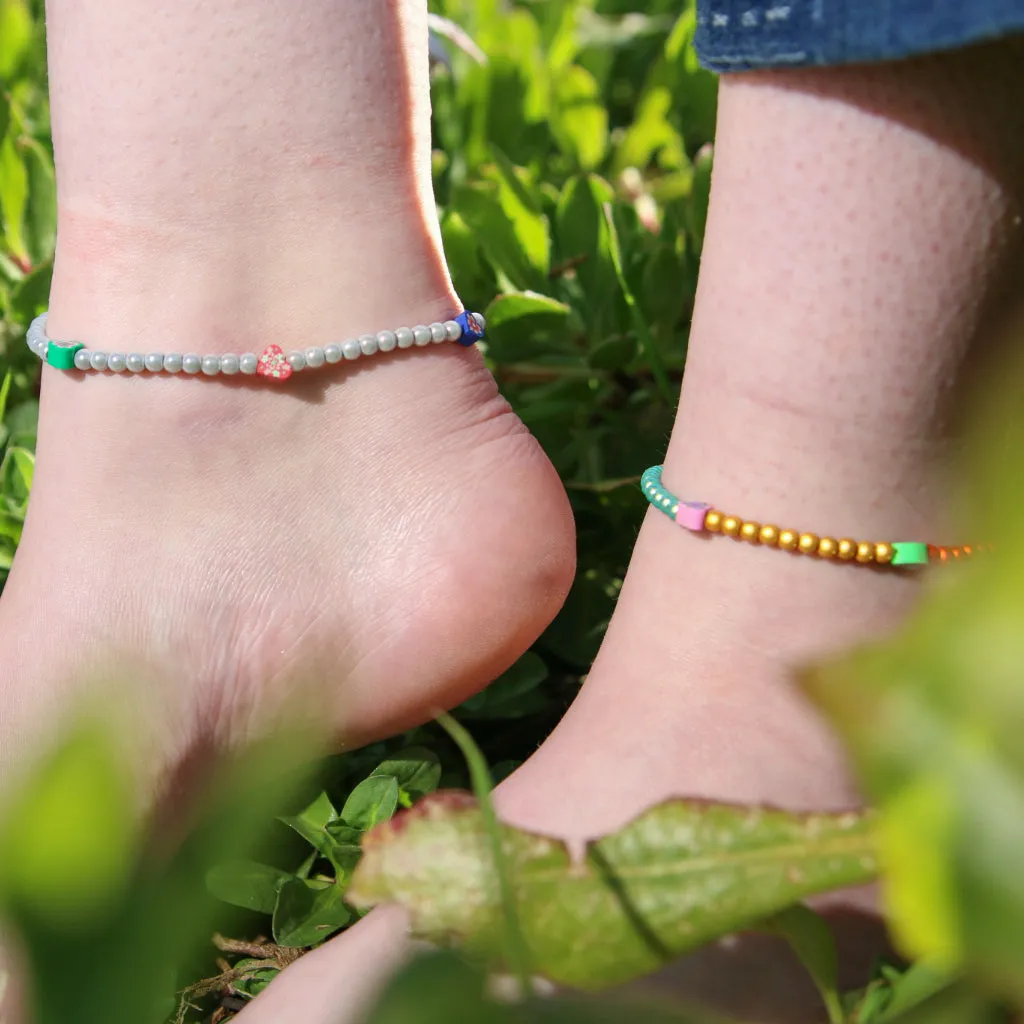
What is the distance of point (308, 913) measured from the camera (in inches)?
32.7

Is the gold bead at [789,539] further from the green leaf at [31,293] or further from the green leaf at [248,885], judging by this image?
the green leaf at [31,293]

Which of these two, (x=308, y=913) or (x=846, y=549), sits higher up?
(x=846, y=549)

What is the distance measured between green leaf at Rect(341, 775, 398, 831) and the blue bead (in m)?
0.37

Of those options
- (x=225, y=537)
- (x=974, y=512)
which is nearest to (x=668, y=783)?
(x=225, y=537)

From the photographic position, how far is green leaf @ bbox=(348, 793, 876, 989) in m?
0.43

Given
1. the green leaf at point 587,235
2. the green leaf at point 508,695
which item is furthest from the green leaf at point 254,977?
the green leaf at point 587,235

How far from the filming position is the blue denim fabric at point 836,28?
22.7 inches

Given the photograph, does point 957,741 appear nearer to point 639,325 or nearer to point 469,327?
point 469,327

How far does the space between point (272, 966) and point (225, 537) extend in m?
0.32

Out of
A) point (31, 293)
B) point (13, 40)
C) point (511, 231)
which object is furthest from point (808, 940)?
point (13, 40)

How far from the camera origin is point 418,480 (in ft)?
3.16

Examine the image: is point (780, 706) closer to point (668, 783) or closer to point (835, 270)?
point (668, 783)

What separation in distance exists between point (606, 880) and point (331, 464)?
0.55 meters

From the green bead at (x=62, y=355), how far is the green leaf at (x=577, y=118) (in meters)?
1.13
